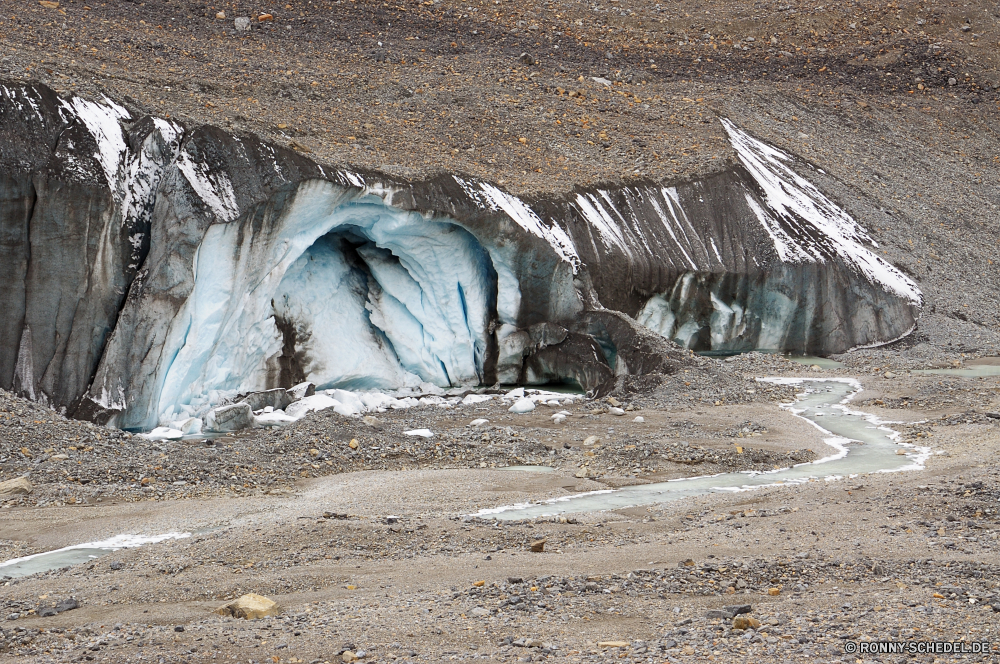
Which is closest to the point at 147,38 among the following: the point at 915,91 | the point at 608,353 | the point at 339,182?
the point at 339,182

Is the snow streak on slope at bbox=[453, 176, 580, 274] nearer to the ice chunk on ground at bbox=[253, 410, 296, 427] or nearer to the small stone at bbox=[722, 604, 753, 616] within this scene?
the ice chunk on ground at bbox=[253, 410, 296, 427]

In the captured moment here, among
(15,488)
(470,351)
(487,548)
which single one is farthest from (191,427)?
(487,548)

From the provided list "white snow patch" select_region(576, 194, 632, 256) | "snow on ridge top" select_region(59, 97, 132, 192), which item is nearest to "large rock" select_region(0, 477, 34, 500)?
"snow on ridge top" select_region(59, 97, 132, 192)

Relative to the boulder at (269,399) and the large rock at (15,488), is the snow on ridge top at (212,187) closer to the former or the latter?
the boulder at (269,399)

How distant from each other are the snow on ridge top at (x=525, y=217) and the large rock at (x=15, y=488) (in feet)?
35.7

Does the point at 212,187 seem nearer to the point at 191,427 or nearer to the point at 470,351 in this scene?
the point at 191,427

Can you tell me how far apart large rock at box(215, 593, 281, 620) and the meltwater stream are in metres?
A: 3.83

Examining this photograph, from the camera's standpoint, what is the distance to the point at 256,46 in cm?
2944

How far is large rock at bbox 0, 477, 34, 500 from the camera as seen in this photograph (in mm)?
11250

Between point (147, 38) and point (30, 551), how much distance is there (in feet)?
63.9

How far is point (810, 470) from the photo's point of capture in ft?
44.0

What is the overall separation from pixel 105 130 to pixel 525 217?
8352 mm

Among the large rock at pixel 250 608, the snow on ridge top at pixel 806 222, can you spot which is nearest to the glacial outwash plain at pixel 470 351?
the large rock at pixel 250 608

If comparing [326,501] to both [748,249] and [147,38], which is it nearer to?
[748,249]
